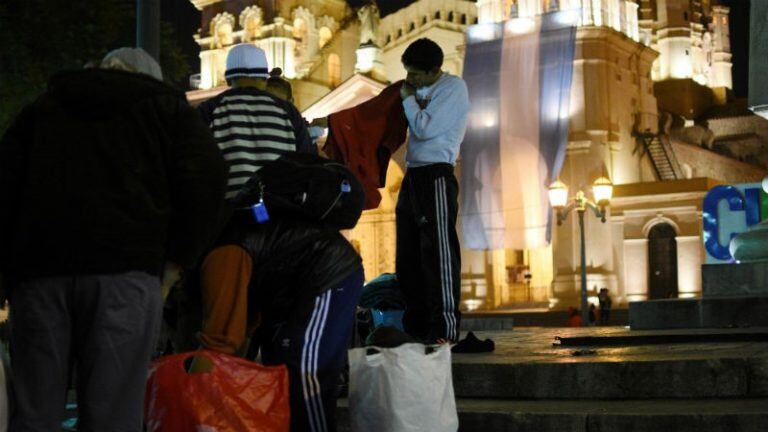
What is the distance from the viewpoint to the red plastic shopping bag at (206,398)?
4.29m

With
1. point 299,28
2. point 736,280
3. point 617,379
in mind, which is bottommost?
point 617,379

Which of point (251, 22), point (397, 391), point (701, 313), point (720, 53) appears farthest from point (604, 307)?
point (720, 53)

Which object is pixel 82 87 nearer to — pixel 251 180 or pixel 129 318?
pixel 129 318

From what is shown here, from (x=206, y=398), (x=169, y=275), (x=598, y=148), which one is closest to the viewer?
(x=169, y=275)

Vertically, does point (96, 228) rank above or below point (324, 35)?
below

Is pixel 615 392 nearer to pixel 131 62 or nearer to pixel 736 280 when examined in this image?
pixel 131 62

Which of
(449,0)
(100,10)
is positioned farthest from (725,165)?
(100,10)

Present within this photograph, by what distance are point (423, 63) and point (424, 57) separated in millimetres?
41

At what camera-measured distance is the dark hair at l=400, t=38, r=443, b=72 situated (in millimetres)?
6590

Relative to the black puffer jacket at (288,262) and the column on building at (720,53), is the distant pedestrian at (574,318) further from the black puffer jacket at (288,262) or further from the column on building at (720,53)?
the column on building at (720,53)

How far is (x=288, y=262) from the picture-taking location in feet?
16.0

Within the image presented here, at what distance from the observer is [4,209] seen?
3.76 m

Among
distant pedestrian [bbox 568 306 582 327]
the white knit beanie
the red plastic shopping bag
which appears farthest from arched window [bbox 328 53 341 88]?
the red plastic shopping bag

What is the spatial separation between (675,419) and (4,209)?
3017 mm
